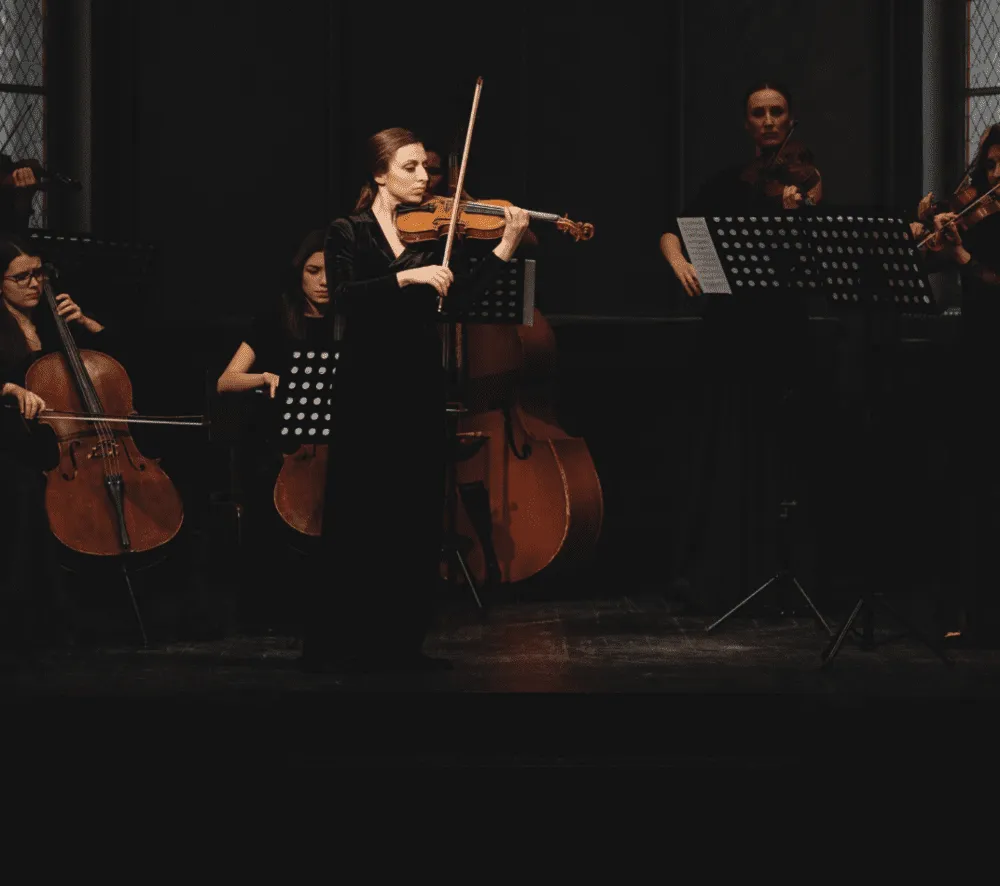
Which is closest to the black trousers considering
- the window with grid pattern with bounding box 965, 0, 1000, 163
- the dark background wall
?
the dark background wall

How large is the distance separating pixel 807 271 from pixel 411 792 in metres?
1.70

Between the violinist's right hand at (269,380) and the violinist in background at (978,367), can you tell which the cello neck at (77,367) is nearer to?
the violinist's right hand at (269,380)

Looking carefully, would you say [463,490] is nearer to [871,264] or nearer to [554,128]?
[871,264]

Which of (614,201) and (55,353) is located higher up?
(614,201)

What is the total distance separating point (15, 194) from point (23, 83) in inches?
47.2

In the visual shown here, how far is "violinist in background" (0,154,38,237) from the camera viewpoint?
550cm

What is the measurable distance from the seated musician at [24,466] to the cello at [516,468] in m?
1.19

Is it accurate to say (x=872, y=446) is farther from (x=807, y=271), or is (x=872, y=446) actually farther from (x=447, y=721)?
(x=447, y=721)

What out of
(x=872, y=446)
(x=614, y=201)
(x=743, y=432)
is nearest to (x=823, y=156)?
(x=614, y=201)

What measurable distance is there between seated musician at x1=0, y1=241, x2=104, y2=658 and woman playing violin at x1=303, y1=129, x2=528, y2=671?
2.94ft

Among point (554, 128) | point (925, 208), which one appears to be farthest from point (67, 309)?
point (925, 208)

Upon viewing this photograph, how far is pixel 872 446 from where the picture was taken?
4.93m

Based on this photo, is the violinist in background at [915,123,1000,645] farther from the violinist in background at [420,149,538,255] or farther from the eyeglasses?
the eyeglasses

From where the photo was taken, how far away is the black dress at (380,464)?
464cm
